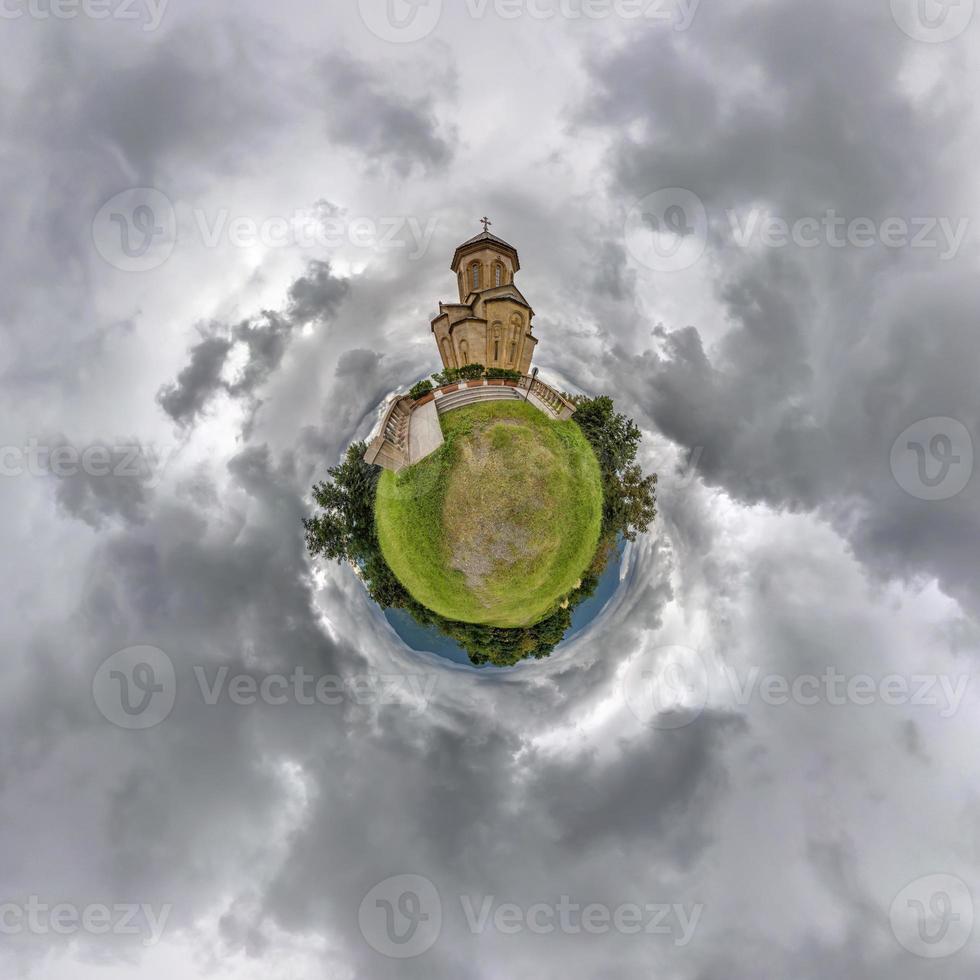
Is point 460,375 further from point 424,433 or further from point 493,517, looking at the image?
point 493,517

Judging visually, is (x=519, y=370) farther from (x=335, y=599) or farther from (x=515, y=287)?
(x=335, y=599)

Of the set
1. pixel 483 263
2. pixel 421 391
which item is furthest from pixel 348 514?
pixel 483 263

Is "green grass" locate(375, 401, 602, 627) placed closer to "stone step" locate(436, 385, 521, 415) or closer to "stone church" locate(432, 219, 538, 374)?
"stone step" locate(436, 385, 521, 415)

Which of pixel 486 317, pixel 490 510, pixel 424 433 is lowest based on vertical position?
pixel 490 510

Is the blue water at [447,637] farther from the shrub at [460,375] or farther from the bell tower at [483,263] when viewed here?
the bell tower at [483,263]

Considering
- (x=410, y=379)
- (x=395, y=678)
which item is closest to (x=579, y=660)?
(x=395, y=678)

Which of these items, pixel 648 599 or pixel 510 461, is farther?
pixel 648 599
